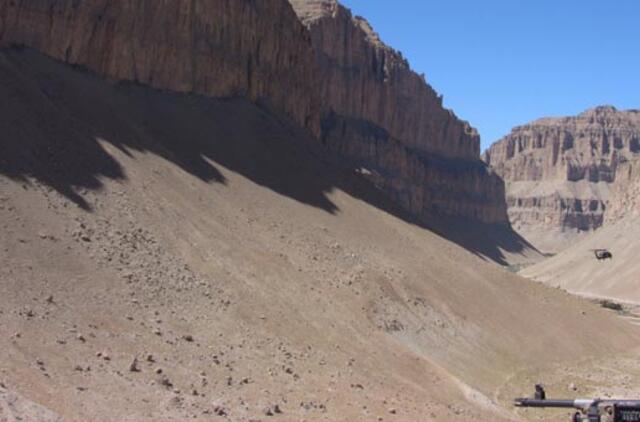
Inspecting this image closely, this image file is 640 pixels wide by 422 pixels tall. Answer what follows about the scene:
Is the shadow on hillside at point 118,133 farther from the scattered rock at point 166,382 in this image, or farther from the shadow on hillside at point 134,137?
the scattered rock at point 166,382

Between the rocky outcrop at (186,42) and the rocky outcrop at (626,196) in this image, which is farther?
the rocky outcrop at (626,196)

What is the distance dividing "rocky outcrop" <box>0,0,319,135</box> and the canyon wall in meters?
0.07

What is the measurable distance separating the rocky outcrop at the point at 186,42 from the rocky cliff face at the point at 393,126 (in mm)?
24011

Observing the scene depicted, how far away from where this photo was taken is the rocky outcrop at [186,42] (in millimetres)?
46000

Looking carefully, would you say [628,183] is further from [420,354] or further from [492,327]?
[420,354]

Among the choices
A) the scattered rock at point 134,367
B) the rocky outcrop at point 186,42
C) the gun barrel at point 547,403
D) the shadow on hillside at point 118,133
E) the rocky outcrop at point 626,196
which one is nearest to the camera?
the gun barrel at point 547,403

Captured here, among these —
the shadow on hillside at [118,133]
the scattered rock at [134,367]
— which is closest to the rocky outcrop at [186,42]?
the shadow on hillside at [118,133]

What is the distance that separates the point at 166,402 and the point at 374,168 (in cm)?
10207

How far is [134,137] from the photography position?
1706 inches

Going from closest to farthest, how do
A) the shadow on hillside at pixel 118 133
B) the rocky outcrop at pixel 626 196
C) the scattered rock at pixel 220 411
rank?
the scattered rock at pixel 220 411
the shadow on hillside at pixel 118 133
the rocky outcrop at pixel 626 196

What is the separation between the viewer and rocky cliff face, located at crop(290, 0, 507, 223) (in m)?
116

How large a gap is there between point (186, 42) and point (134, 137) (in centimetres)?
1456

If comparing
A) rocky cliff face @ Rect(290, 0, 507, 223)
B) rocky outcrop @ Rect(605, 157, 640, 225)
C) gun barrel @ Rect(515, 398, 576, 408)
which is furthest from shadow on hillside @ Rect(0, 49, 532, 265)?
rocky outcrop @ Rect(605, 157, 640, 225)

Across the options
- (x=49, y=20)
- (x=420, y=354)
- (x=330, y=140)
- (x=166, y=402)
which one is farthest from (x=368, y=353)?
(x=330, y=140)
